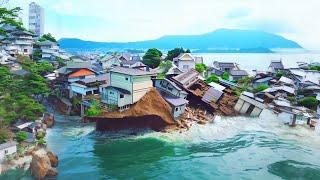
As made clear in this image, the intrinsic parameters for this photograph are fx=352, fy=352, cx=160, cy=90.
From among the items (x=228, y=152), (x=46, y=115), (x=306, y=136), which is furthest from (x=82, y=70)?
(x=306, y=136)

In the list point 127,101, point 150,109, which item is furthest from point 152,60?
point 150,109

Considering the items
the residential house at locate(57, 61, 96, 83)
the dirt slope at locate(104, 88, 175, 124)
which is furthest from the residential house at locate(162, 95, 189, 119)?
the residential house at locate(57, 61, 96, 83)

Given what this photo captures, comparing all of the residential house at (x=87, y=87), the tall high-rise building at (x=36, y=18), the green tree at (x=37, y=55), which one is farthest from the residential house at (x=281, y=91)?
the tall high-rise building at (x=36, y=18)

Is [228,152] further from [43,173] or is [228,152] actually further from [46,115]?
[46,115]

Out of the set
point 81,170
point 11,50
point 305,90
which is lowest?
point 81,170

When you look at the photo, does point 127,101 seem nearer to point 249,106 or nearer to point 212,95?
point 212,95

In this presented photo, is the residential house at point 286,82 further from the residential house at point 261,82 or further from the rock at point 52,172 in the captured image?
the rock at point 52,172
